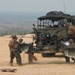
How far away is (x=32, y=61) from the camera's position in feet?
77.6

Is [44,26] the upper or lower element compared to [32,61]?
upper

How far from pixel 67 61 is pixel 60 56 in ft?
5.23

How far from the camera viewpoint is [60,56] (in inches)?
968
